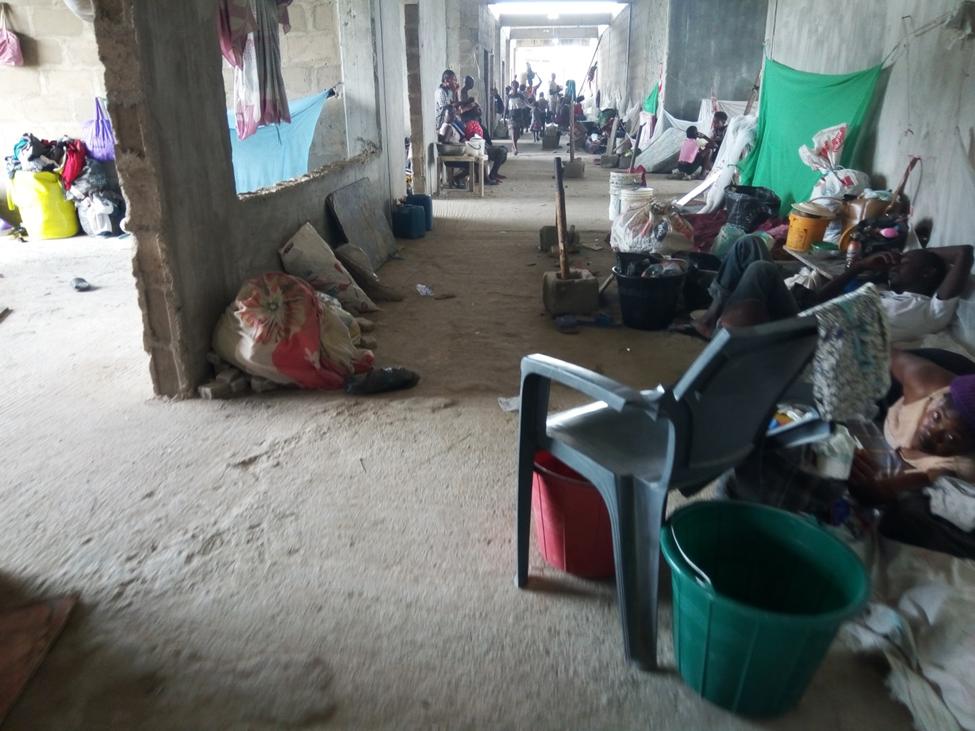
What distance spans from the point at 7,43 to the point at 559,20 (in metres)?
19.5

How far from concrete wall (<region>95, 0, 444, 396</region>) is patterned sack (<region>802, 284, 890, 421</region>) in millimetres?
2689

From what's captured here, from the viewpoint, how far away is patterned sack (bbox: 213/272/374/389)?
131 inches

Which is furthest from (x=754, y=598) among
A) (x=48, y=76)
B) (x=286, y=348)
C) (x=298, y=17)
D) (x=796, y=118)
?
(x=48, y=76)

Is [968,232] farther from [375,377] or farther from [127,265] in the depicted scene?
[127,265]

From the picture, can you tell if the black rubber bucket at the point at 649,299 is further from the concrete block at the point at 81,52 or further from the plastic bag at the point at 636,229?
the concrete block at the point at 81,52

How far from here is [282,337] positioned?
335 cm

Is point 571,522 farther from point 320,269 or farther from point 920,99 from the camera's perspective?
point 920,99

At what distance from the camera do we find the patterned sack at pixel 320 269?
→ 440 centimetres

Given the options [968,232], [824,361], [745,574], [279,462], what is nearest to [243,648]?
[279,462]

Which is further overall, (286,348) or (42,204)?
(42,204)

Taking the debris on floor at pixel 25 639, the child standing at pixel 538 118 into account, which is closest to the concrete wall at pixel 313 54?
the debris on floor at pixel 25 639

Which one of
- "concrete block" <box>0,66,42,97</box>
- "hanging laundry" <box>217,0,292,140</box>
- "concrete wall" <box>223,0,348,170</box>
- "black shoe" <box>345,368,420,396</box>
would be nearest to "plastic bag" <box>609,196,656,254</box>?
"black shoe" <box>345,368,420,396</box>

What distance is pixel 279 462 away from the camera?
9.16 feet

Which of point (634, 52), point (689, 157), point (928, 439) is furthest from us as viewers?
point (634, 52)
